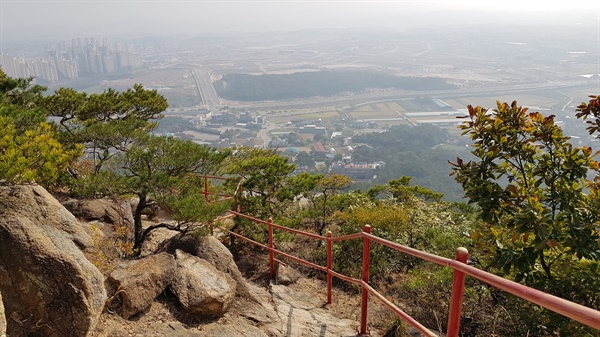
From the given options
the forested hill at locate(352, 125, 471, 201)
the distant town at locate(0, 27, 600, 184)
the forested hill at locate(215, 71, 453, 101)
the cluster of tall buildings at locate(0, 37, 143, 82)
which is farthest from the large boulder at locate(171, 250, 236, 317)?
the forested hill at locate(215, 71, 453, 101)

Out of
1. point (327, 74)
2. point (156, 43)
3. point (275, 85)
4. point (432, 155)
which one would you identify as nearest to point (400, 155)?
point (432, 155)

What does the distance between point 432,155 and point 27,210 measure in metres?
41.1

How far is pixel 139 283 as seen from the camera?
3.80 metres

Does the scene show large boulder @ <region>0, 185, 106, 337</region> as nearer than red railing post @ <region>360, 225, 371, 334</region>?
Yes

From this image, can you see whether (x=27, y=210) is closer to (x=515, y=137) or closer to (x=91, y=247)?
(x=91, y=247)

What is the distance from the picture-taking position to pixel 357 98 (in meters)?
84.3

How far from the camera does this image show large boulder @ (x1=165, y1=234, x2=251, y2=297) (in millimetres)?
4918

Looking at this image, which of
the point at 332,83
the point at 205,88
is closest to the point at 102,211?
the point at 205,88

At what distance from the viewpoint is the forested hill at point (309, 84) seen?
83.0m

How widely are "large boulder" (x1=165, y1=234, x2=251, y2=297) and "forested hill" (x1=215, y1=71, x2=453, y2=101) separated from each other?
77249 mm

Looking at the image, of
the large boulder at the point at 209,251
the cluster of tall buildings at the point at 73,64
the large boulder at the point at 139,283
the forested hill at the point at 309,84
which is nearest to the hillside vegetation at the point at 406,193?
the large boulder at the point at 209,251

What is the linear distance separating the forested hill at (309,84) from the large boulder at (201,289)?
7819 cm

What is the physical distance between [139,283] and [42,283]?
963 mm

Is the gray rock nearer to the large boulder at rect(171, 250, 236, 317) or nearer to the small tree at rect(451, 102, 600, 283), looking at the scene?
the large boulder at rect(171, 250, 236, 317)
